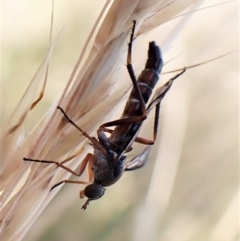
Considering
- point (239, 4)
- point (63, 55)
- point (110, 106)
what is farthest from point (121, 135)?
point (239, 4)

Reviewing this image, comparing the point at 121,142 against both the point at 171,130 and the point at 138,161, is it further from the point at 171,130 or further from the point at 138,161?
the point at 171,130

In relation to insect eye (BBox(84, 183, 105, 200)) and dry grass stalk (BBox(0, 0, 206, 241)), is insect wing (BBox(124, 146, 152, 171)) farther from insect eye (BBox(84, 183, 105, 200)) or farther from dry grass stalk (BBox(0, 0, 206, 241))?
dry grass stalk (BBox(0, 0, 206, 241))

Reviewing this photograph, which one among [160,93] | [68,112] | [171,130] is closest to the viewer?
[68,112]

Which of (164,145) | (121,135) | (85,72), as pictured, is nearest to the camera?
(85,72)

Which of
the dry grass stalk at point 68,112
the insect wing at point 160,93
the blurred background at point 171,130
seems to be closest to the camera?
the dry grass stalk at point 68,112

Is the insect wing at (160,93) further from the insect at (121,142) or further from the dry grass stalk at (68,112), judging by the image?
the dry grass stalk at (68,112)

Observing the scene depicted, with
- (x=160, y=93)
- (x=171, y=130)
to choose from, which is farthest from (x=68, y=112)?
(x=171, y=130)

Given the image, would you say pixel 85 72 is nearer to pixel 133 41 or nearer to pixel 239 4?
pixel 133 41

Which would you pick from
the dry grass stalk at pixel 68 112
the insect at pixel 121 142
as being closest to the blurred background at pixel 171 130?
the insect at pixel 121 142
